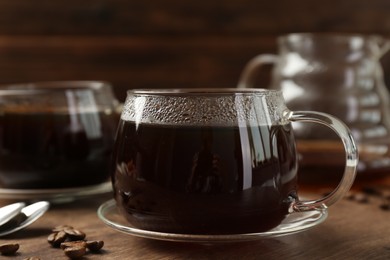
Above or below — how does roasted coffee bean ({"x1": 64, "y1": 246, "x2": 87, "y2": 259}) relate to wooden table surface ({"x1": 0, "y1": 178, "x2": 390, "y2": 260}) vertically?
above

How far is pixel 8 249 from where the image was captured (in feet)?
2.84

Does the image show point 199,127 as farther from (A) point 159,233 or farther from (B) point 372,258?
(B) point 372,258

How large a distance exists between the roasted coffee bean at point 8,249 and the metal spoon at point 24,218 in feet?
0.34

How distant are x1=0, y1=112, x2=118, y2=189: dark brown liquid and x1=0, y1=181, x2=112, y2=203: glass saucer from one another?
1 centimetres

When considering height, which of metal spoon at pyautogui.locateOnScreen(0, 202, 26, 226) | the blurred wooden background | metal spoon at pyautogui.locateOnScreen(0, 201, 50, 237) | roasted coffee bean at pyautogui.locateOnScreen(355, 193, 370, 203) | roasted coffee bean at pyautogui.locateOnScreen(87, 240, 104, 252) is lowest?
roasted coffee bean at pyautogui.locateOnScreen(355, 193, 370, 203)

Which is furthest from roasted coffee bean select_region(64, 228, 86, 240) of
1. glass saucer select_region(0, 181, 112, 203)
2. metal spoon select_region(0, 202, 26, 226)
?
glass saucer select_region(0, 181, 112, 203)

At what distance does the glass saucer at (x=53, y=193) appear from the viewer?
117 centimetres

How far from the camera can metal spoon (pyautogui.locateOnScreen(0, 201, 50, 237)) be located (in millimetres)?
989

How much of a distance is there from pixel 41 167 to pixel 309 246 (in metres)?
0.51

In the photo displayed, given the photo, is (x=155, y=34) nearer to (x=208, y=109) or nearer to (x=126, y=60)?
(x=126, y=60)

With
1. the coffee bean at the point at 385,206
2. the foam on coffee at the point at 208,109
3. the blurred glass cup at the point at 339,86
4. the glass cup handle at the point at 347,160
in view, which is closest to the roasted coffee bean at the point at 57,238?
the foam on coffee at the point at 208,109

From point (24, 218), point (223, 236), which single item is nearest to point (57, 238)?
point (24, 218)

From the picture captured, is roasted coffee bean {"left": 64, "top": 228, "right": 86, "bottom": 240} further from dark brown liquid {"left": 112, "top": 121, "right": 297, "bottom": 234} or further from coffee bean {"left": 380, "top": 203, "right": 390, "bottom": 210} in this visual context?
coffee bean {"left": 380, "top": 203, "right": 390, "bottom": 210}

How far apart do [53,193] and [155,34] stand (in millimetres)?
1264
